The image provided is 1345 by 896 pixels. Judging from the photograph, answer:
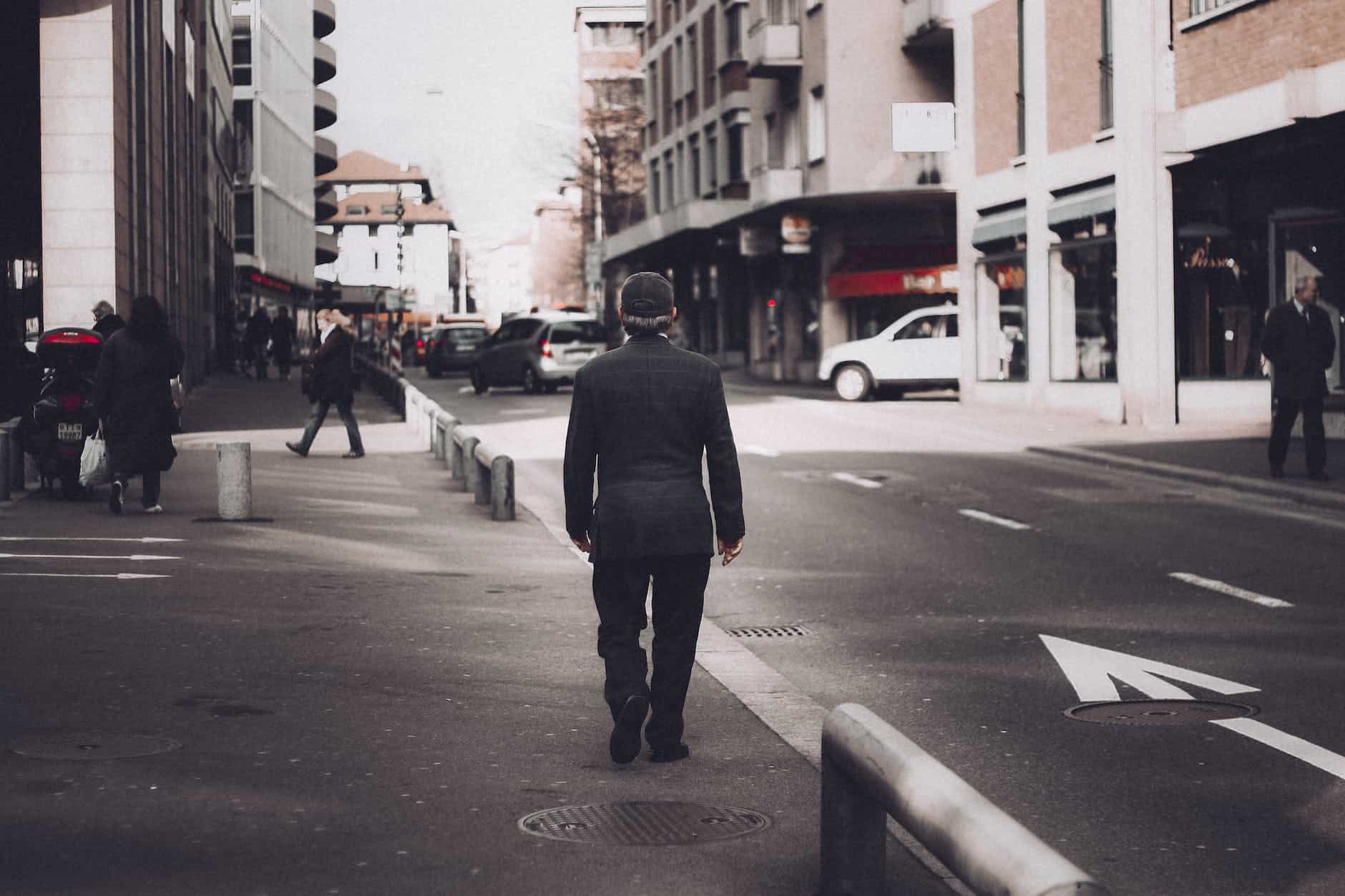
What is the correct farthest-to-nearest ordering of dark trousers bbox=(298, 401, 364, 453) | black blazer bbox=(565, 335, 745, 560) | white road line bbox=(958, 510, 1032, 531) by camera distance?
dark trousers bbox=(298, 401, 364, 453), white road line bbox=(958, 510, 1032, 531), black blazer bbox=(565, 335, 745, 560)

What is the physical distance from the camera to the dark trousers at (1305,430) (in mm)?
16875

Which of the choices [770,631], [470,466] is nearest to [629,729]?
[770,631]

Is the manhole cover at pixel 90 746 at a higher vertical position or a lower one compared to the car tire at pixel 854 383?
lower

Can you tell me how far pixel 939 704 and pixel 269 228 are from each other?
72.9 meters

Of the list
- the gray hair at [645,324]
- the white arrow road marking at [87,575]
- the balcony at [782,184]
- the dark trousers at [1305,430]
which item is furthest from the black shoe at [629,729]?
the balcony at [782,184]

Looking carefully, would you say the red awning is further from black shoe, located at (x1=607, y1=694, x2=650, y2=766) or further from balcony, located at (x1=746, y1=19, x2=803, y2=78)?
black shoe, located at (x1=607, y1=694, x2=650, y2=766)

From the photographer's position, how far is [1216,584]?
11086 millimetres

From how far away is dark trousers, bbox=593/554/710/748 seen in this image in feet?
20.7

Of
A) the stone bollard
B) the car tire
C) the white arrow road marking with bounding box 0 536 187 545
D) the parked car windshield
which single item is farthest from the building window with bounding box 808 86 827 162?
the white arrow road marking with bounding box 0 536 187 545

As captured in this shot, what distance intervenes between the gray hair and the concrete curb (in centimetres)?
1013

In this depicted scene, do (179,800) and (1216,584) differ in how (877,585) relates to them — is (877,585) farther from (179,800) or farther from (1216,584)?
(179,800)

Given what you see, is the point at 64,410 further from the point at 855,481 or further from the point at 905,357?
the point at 905,357

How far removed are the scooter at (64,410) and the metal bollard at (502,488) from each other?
10.8 feet

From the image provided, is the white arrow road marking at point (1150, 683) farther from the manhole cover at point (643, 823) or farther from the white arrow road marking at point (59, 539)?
the white arrow road marking at point (59, 539)
